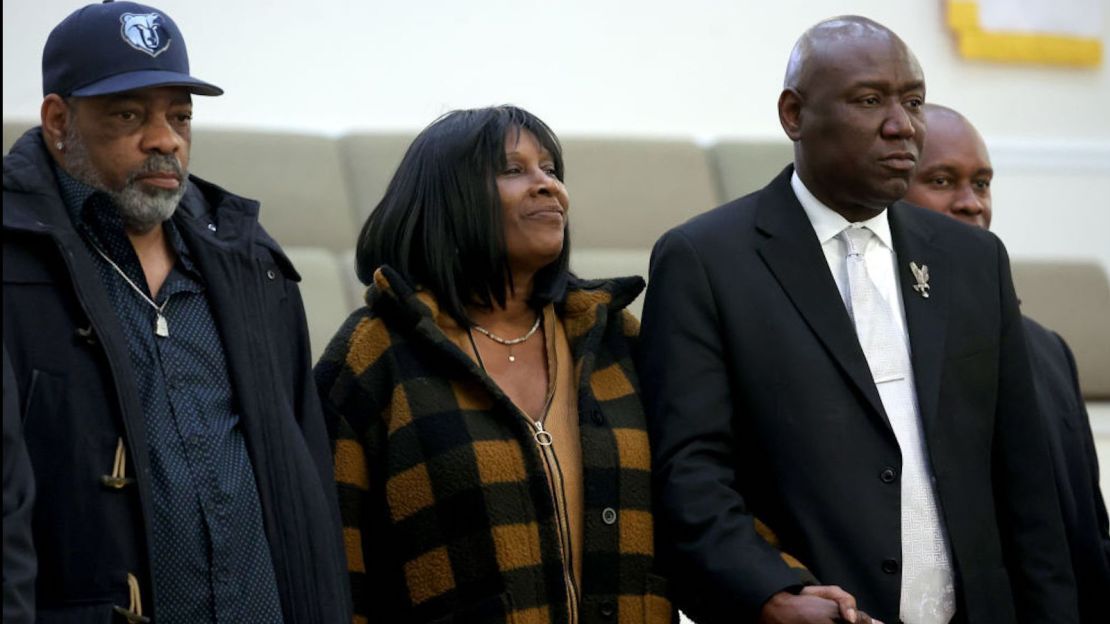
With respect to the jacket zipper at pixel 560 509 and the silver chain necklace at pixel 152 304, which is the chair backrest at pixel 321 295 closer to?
the jacket zipper at pixel 560 509

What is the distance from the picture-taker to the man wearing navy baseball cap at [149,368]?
2.30m

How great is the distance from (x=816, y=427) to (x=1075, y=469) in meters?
0.83

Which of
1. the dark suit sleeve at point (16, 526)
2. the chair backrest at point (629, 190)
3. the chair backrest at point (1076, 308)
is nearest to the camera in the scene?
the dark suit sleeve at point (16, 526)

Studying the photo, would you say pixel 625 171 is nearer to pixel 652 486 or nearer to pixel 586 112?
pixel 586 112

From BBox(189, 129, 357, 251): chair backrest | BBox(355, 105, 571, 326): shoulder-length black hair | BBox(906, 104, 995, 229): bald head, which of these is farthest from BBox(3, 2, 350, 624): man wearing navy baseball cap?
BBox(189, 129, 357, 251): chair backrest

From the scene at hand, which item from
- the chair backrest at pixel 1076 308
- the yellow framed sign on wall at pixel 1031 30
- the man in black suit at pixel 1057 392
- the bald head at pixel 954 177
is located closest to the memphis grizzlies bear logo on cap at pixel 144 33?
the man in black suit at pixel 1057 392

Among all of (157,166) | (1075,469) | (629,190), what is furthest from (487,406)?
(629,190)

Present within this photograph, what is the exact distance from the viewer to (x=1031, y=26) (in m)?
5.69

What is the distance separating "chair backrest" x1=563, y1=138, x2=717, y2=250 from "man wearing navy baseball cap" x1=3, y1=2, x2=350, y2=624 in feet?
6.78

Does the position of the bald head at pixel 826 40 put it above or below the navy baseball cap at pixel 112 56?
below

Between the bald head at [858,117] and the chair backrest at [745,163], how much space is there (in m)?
2.01

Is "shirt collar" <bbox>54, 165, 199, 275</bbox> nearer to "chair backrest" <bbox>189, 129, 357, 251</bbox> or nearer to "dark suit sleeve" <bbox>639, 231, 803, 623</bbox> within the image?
"dark suit sleeve" <bbox>639, 231, 803, 623</bbox>

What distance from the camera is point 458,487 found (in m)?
2.67

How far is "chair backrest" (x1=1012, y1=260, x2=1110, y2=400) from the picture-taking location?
5.11m
